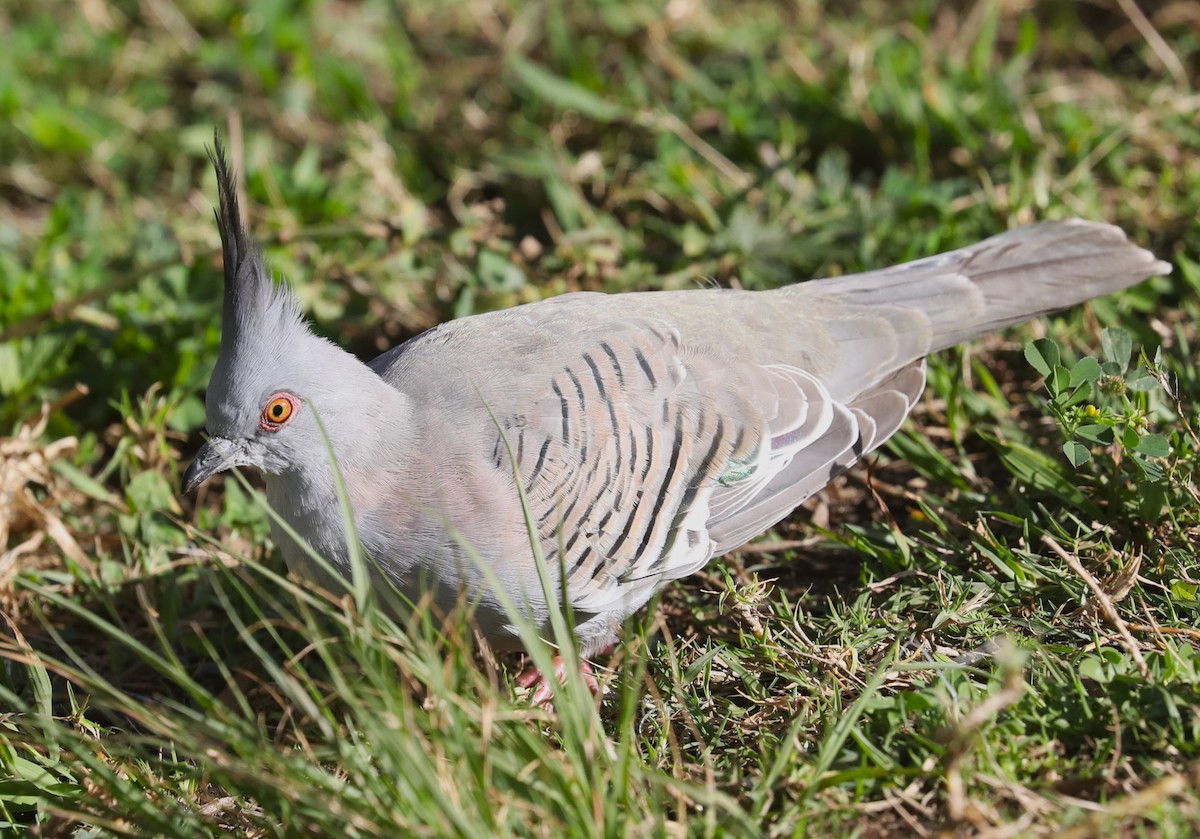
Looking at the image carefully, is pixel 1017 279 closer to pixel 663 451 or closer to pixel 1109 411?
pixel 1109 411

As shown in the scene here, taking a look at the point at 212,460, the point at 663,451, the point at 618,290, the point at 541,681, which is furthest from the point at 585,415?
the point at 618,290

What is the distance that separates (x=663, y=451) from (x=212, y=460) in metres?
1.39

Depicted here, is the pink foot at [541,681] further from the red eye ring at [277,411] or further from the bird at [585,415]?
the red eye ring at [277,411]

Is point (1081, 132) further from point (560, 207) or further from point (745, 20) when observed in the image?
point (560, 207)

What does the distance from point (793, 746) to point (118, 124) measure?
4.99 m

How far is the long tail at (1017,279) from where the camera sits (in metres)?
3.93

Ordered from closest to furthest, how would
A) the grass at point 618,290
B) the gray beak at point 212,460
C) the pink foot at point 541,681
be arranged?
the grass at point 618,290 < the gray beak at point 212,460 < the pink foot at point 541,681

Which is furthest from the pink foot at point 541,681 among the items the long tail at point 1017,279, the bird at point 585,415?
the long tail at point 1017,279

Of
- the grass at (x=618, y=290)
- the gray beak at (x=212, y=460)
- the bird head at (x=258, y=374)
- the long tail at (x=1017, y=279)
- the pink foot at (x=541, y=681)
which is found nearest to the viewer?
the grass at (x=618, y=290)

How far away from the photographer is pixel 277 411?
3.39m

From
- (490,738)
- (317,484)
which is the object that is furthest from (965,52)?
(490,738)

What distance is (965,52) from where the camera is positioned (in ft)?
19.6

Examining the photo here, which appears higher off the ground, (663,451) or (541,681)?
A: (663,451)

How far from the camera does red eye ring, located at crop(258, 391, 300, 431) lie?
11.1 ft
